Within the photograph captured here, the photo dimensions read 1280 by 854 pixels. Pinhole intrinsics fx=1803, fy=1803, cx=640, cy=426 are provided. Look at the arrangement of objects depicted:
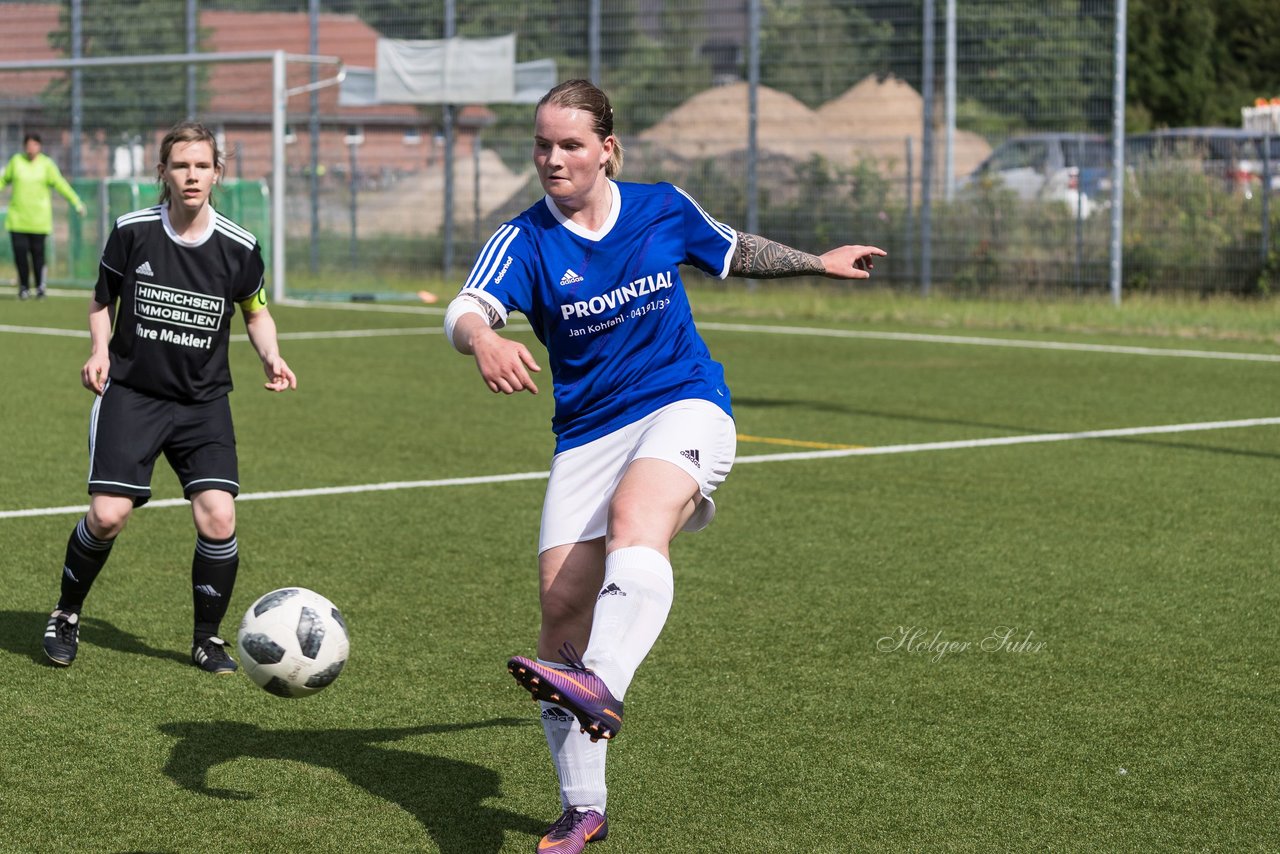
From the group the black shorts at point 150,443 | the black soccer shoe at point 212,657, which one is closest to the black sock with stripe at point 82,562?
the black shorts at point 150,443

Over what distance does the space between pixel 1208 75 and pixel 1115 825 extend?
43.4 m

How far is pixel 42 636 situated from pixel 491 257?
107 inches

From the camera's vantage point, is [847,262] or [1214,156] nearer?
[847,262]

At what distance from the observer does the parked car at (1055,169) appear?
21.2 meters

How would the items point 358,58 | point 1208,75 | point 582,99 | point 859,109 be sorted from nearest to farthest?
1. point 582,99
2. point 859,109
3. point 358,58
4. point 1208,75

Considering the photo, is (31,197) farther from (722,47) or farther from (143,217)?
(143,217)

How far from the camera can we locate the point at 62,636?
19.3ft

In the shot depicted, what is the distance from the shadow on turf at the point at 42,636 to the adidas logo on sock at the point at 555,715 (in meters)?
2.02

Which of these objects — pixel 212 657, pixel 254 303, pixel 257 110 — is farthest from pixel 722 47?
pixel 212 657

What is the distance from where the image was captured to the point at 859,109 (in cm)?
2345

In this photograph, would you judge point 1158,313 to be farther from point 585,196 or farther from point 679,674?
point 585,196

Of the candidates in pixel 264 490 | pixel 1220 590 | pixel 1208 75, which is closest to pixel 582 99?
pixel 1220 590

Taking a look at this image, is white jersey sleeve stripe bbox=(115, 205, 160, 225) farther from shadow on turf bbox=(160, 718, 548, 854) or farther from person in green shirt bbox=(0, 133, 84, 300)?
person in green shirt bbox=(0, 133, 84, 300)

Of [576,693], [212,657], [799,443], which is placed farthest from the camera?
[799,443]
